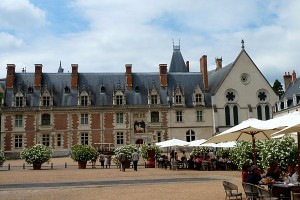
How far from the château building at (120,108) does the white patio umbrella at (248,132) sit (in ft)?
101

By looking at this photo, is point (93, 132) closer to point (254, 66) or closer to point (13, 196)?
point (254, 66)

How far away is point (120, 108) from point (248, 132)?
32552 millimetres

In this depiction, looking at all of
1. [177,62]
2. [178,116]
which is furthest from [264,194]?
[177,62]

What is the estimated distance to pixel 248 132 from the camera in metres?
17.4

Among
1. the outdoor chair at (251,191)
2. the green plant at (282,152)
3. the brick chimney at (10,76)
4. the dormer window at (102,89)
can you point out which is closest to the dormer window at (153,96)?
the dormer window at (102,89)

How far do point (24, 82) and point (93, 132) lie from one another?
10987mm

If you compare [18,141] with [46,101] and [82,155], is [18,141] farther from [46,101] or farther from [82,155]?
[82,155]

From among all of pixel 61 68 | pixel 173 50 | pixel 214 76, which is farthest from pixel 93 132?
pixel 61 68

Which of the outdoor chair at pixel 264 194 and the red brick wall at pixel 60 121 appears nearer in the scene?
the outdoor chair at pixel 264 194

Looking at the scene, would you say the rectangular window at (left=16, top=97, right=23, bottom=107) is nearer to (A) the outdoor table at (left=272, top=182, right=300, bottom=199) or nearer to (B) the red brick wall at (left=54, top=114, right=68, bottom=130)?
(B) the red brick wall at (left=54, top=114, right=68, bottom=130)

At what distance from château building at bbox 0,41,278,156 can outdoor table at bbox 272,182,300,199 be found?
37264 millimetres

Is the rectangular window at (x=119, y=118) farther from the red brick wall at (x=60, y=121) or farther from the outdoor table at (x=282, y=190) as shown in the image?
the outdoor table at (x=282, y=190)

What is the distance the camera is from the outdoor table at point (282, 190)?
11.0 metres

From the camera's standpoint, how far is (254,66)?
49625 millimetres
